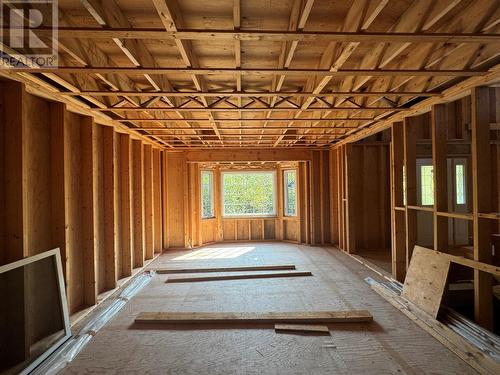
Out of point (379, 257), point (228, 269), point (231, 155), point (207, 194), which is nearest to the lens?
point (228, 269)

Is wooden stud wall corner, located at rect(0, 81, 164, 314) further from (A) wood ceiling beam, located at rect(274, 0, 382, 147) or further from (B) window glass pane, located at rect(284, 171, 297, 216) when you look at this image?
(B) window glass pane, located at rect(284, 171, 297, 216)

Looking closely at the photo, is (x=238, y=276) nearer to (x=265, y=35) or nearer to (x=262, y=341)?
(x=262, y=341)

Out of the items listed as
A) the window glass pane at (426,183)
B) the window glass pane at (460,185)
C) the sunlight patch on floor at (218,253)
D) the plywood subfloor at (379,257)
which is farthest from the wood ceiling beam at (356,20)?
the window glass pane at (460,185)

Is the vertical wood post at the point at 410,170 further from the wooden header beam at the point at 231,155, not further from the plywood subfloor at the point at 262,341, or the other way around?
the wooden header beam at the point at 231,155

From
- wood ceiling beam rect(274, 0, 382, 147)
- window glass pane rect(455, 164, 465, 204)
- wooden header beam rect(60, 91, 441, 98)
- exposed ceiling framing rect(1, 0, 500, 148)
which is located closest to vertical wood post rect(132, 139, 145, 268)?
exposed ceiling framing rect(1, 0, 500, 148)

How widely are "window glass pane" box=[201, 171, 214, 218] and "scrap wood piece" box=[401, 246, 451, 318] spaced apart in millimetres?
6086

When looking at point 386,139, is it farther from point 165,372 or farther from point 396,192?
point 165,372

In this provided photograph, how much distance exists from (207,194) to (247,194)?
141cm

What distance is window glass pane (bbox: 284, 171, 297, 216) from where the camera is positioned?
886 centimetres

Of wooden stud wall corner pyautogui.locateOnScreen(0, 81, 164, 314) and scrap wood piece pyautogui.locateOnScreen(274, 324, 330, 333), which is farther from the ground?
wooden stud wall corner pyautogui.locateOnScreen(0, 81, 164, 314)

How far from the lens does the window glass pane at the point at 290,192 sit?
8.86 meters

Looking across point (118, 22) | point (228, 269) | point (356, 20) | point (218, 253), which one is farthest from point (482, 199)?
point (218, 253)

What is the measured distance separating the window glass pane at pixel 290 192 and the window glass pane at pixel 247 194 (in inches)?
19.5

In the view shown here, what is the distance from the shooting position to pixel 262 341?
3.00 meters
